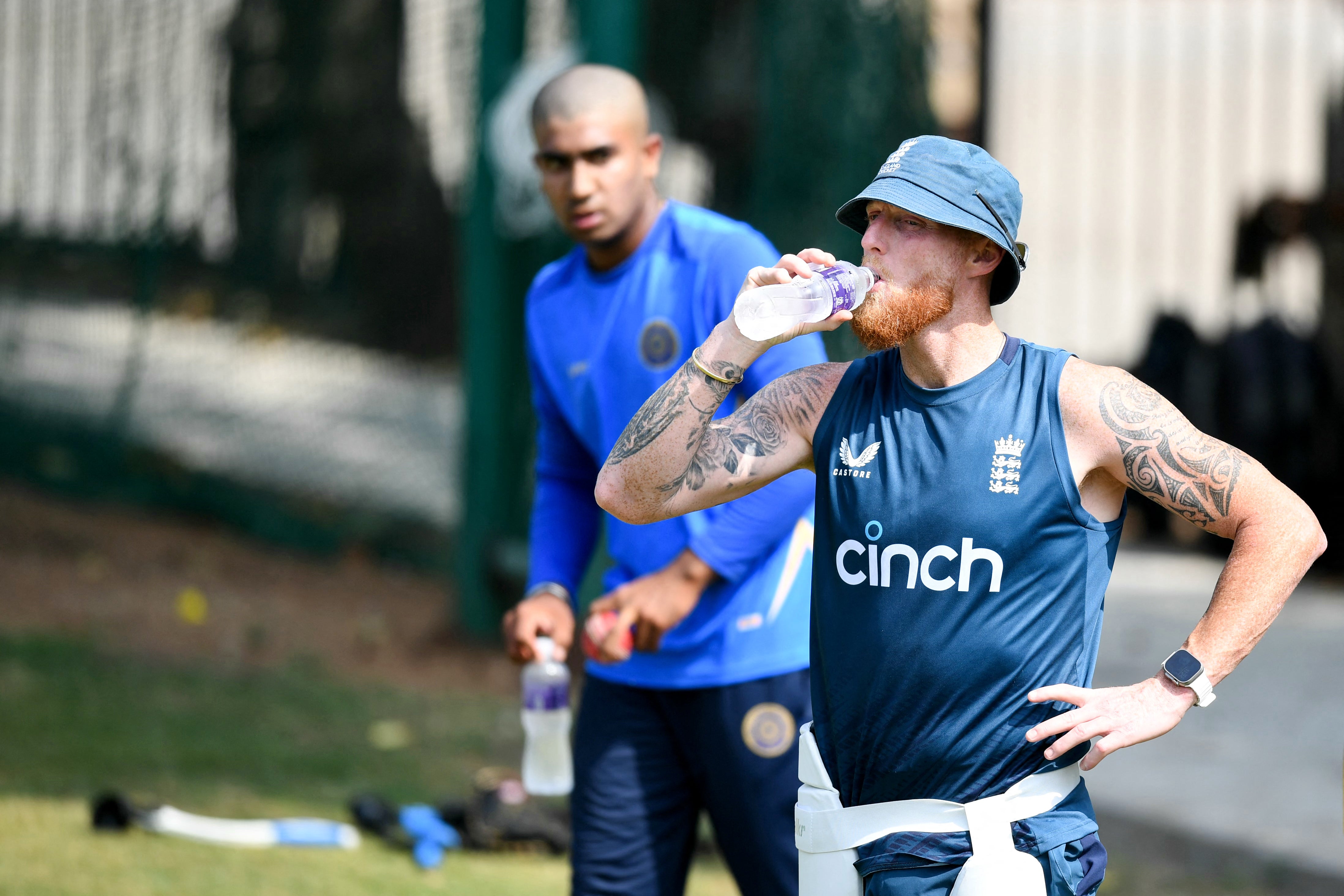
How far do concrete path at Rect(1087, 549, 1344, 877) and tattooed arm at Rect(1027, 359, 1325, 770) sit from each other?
2448 millimetres

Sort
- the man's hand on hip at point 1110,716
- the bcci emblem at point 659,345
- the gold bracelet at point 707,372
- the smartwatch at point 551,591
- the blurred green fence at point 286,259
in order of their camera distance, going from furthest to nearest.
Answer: the blurred green fence at point 286,259
the smartwatch at point 551,591
the bcci emblem at point 659,345
the gold bracelet at point 707,372
the man's hand on hip at point 1110,716

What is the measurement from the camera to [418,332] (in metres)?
9.84

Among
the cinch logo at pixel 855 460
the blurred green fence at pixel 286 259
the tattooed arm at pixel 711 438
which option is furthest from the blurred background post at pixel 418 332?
the cinch logo at pixel 855 460

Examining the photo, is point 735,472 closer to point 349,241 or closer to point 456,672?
point 456,672

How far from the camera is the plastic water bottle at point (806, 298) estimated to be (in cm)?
259

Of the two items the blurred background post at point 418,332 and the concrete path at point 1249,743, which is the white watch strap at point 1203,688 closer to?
the concrete path at point 1249,743

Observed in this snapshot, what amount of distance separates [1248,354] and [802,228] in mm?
4660

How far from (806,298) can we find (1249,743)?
Result: 499cm

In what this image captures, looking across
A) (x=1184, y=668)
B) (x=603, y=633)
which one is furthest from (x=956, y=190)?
(x=603, y=633)

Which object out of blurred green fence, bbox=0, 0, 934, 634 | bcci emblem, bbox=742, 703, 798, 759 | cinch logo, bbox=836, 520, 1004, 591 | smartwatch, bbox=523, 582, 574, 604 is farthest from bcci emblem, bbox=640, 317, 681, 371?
blurred green fence, bbox=0, 0, 934, 634

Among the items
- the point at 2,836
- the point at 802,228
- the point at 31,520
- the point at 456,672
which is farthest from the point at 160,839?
the point at 31,520

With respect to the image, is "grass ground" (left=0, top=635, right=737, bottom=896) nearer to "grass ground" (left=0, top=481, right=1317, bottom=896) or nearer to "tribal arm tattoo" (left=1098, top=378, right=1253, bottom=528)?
"grass ground" (left=0, top=481, right=1317, bottom=896)

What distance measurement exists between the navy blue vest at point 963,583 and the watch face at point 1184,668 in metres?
0.16

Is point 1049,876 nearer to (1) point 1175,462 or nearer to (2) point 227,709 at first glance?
(1) point 1175,462
